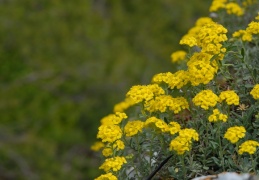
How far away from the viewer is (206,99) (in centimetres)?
272

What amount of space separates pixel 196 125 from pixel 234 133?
0.29 m

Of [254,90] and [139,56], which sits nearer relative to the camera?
[254,90]

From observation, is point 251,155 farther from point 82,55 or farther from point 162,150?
point 82,55

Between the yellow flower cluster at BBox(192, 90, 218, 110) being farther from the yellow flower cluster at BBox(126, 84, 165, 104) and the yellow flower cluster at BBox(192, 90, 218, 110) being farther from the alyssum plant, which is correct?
the yellow flower cluster at BBox(126, 84, 165, 104)

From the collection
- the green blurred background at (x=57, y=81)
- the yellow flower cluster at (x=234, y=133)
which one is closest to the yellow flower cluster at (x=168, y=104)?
the yellow flower cluster at (x=234, y=133)

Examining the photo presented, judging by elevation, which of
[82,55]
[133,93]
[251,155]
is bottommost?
[251,155]

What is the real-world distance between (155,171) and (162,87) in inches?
15.4

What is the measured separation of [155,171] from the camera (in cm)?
282

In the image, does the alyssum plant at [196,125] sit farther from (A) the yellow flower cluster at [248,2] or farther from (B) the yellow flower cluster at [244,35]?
(A) the yellow flower cluster at [248,2]

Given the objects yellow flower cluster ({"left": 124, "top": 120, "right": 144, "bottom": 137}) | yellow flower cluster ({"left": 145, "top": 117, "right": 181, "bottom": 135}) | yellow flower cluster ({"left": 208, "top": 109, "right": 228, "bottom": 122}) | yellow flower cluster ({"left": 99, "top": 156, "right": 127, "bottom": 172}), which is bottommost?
yellow flower cluster ({"left": 99, "top": 156, "right": 127, "bottom": 172})

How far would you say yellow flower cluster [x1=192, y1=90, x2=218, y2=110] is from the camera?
2705 mm

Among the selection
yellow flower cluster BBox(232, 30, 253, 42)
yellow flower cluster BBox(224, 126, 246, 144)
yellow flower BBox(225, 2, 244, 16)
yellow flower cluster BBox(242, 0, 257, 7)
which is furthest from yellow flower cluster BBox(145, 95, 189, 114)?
yellow flower cluster BBox(242, 0, 257, 7)

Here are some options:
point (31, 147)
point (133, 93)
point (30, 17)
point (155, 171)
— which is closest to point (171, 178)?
point (155, 171)

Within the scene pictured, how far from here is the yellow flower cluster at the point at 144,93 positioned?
9.35 feet
